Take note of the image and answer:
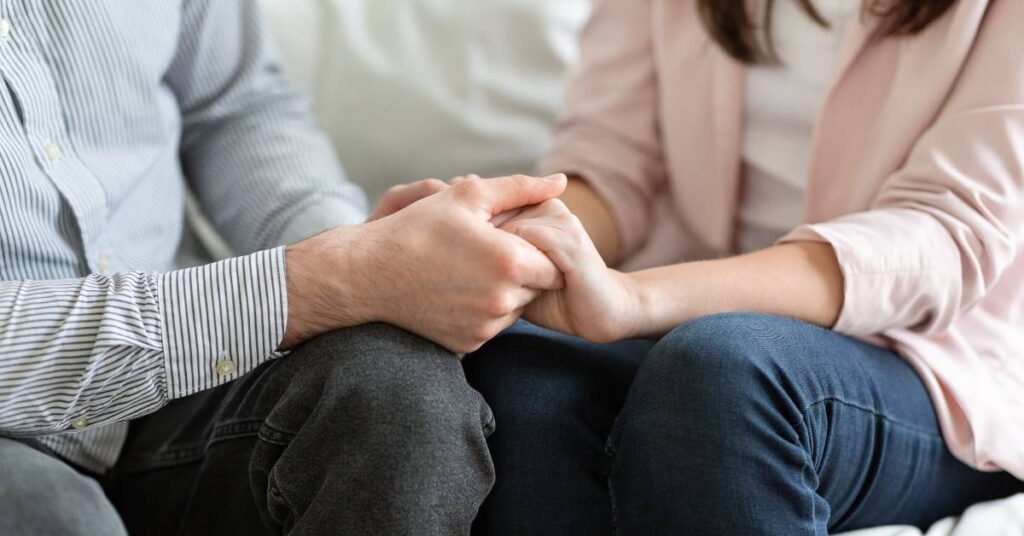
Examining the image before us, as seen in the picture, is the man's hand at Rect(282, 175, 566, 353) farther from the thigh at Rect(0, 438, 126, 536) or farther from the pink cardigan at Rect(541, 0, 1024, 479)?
the pink cardigan at Rect(541, 0, 1024, 479)

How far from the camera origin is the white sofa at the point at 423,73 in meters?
1.42

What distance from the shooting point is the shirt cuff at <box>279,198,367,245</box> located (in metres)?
1.13

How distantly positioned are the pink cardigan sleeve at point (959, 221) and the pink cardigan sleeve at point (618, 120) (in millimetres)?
337

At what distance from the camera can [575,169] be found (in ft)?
4.08

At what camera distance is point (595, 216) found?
1.21 m

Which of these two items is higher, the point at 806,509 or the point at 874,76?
the point at 874,76

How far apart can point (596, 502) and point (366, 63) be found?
79cm

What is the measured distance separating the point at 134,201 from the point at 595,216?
52 centimetres

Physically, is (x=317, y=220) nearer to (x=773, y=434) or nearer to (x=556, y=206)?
(x=556, y=206)

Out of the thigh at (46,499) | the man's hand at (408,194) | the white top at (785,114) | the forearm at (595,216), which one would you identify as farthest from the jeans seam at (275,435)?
the white top at (785,114)

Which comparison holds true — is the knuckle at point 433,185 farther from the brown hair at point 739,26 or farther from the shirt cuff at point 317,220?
the brown hair at point 739,26

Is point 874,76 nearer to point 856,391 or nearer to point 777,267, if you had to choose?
point 777,267

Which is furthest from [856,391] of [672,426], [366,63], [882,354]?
[366,63]

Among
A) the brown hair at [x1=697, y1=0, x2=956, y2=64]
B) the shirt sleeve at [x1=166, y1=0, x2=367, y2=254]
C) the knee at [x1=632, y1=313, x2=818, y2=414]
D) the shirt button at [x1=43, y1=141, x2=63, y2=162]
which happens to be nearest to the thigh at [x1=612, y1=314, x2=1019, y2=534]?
the knee at [x1=632, y1=313, x2=818, y2=414]
